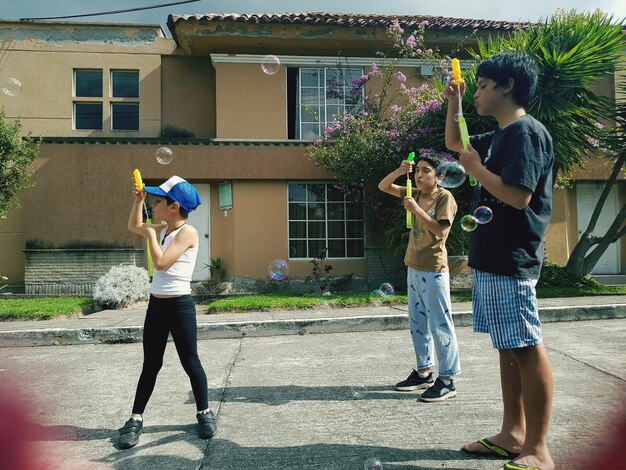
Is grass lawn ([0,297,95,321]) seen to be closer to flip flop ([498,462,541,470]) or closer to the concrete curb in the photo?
the concrete curb

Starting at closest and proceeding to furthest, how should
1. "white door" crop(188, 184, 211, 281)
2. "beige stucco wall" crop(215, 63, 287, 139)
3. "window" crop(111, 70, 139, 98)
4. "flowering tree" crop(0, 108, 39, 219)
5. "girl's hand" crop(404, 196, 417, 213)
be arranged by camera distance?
"girl's hand" crop(404, 196, 417, 213) → "flowering tree" crop(0, 108, 39, 219) → "beige stucco wall" crop(215, 63, 287, 139) → "white door" crop(188, 184, 211, 281) → "window" crop(111, 70, 139, 98)

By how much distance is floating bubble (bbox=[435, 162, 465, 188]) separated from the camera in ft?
11.5

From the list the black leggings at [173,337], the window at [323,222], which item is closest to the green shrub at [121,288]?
the window at [323,222]

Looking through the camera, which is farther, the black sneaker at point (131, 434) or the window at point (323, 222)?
the window at point (323, 222)

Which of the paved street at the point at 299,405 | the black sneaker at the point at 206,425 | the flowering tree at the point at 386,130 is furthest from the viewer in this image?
the flowering tree at the point at 386,130

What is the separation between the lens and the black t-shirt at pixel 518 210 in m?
2.26

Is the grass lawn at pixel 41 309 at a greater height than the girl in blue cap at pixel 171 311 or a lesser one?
lesser

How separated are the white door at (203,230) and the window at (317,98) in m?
2.54

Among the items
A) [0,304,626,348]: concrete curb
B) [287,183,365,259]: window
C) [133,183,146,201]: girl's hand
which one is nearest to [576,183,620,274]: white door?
[287,183,365,259]: window

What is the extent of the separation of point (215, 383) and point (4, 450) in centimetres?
373

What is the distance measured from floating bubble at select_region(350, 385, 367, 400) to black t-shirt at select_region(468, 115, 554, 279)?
5.57 ft

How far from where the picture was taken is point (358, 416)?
3299 mm

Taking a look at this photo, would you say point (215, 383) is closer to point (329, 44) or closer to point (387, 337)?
point (387, 337)

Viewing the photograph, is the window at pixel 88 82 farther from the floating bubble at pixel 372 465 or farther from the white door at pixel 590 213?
the white door at pixel 590 213
